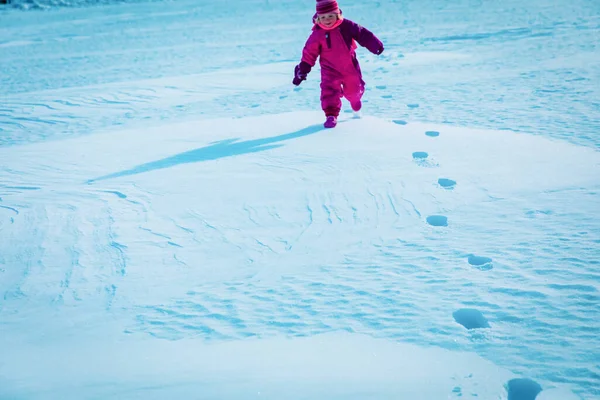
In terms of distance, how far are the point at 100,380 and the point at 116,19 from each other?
980cm

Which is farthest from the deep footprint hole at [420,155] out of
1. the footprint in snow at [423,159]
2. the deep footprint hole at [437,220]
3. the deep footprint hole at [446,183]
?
the deep footprint hole at [437,220]

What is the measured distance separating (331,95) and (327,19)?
536 millimetres

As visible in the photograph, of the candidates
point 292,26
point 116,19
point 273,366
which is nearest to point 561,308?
point 273,366

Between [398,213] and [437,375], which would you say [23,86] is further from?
[437,375]

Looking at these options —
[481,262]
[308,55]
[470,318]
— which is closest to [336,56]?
[308,55]

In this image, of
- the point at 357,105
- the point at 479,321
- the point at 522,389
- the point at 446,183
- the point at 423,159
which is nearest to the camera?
the point at 522,389

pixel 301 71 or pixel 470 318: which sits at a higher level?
pixel 301 71

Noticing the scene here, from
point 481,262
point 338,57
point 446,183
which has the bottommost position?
point 481,262

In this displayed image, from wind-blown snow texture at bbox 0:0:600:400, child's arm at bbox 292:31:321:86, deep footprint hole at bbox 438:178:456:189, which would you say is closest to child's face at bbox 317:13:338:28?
child's arm at bbox 292:31:321:86

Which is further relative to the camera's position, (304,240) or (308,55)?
(308,55)

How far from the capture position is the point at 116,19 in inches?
387

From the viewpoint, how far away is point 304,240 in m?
2.25

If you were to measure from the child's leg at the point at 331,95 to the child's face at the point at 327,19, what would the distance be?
1.26 feet

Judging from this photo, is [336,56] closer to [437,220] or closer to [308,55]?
[308,55]
